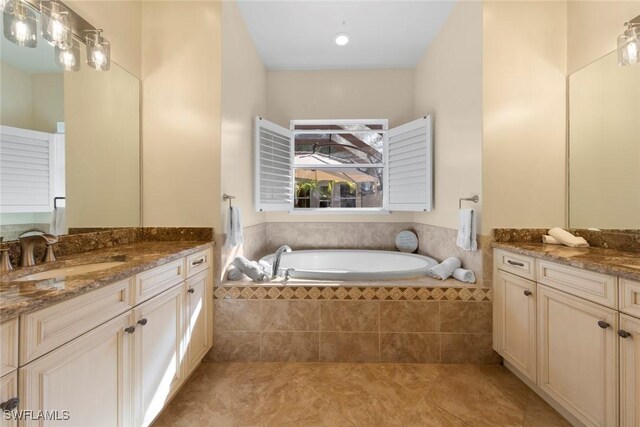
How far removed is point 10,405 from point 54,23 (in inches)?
66.9

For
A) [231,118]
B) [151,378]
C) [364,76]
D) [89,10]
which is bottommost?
[151,378]

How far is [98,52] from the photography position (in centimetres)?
168

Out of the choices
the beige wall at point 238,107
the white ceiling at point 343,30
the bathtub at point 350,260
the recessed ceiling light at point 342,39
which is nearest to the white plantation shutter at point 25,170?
the beige wall at point 238,107

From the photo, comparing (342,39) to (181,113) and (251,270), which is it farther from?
(251,270)

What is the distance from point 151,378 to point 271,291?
2.80 ft

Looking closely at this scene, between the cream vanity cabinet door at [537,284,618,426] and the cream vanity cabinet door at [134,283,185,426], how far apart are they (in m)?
2.03

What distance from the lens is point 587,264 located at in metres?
1.28

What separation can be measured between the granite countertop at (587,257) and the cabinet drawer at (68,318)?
80.7 inches

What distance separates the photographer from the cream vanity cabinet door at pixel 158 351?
4.16 feet

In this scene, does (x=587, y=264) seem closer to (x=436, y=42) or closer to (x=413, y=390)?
(x=413, y=390)

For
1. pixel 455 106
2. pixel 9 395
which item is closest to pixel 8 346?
pixel 9 395

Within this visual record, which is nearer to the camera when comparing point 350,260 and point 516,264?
point 516,264

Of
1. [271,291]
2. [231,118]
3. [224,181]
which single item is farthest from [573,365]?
[231,118]

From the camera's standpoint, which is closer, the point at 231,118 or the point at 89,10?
the point at 89,10
